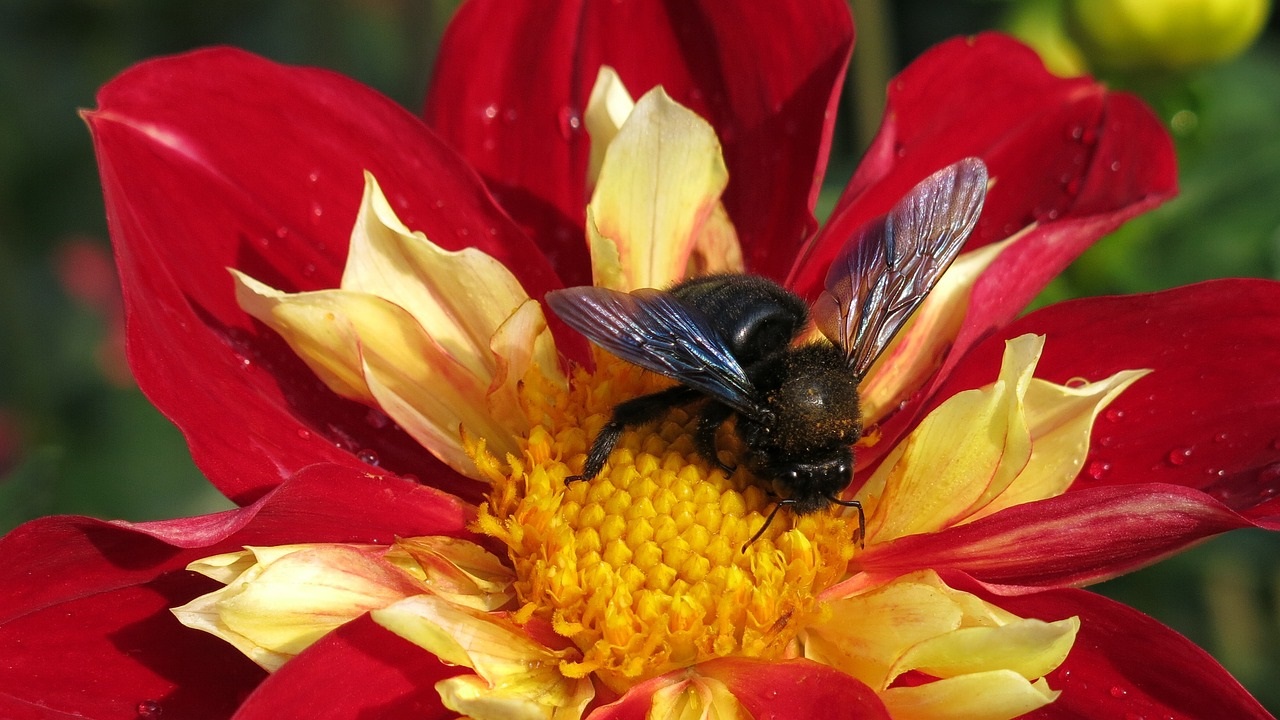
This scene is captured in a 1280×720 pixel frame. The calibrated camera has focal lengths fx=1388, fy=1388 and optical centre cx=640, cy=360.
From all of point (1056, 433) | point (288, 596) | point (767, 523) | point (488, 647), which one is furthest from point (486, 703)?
point (1056, 433)

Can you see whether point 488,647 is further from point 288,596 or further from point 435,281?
point 435,281

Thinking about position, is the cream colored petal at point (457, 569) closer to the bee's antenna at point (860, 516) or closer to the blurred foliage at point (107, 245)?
the bee's antenna at point (860, 516)

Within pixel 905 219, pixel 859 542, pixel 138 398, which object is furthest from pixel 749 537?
pixel 138 398

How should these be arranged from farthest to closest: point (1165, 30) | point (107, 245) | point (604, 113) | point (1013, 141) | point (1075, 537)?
point (107, 245) → point (1165, 30) → point (1013, 141) → point (604, 113) → point (1075, 537)

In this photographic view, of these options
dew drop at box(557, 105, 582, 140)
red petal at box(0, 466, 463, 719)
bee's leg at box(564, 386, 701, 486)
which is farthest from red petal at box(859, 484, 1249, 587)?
dew drop at box(557, 105, 582, 140)

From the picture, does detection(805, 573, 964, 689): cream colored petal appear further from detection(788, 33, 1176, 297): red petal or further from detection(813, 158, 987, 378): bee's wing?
detection(788, 33, 1176, 297): red petal


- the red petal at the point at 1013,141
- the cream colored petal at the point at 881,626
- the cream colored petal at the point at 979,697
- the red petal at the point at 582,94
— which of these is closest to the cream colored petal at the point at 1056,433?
the cream colored petal at the point at 881,626
